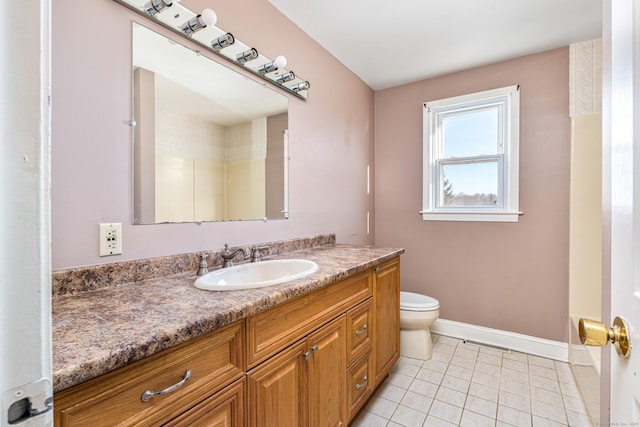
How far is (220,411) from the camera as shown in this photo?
817 millimetres

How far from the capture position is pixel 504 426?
156 centimetres

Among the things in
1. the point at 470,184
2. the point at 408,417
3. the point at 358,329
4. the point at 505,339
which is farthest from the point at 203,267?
the point at 505,339

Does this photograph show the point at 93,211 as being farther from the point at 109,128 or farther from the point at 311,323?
the point at 311,323

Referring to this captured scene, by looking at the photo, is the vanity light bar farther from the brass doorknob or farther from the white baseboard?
the white baseboard

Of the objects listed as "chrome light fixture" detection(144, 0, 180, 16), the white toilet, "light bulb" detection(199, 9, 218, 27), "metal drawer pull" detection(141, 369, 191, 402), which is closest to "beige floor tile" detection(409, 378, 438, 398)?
the white toilet

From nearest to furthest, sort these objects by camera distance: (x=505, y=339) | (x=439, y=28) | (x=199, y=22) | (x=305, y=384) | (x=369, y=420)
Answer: (x=305, y=384) < (x=199, y=22) < (x=369, y=420) < (x=439, y=28) < (x=505, y=339)

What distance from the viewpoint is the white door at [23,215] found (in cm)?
27

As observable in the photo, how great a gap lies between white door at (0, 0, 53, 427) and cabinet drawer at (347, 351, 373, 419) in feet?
4.40

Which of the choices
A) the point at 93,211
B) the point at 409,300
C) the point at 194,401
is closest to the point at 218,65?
the point at 93,211

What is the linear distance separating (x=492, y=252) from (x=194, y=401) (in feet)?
8.14

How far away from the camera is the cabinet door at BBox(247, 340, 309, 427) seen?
92cm

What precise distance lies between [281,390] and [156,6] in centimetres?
150

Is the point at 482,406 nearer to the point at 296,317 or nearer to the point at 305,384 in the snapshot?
the point at 305,384

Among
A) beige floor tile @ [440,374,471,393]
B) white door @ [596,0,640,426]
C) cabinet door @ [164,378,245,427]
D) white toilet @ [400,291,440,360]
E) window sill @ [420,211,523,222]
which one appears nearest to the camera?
white door @ [596,0,640,426]
